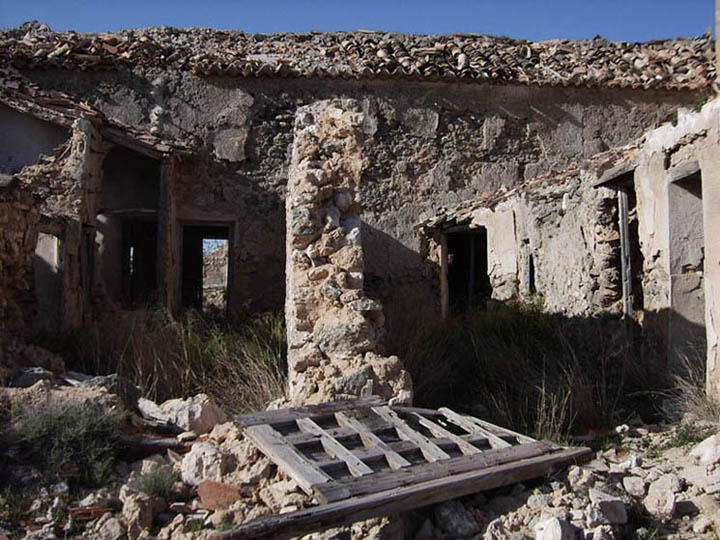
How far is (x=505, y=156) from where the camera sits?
11062 mm

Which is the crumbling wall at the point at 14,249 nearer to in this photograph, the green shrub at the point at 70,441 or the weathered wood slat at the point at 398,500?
the green shrub at the point at 70,441

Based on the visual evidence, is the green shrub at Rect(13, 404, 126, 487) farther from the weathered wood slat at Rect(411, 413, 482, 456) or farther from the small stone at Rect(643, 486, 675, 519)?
the small stone at Rect(643, 486, 675, 519)

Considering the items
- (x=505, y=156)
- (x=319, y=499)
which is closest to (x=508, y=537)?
(x=319, y=499)

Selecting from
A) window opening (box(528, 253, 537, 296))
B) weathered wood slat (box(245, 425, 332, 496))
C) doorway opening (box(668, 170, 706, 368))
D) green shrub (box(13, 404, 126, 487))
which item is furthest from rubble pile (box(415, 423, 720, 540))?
window opening (box(528, 253, 537, 296))

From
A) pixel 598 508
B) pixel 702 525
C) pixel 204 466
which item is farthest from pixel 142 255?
pixel 702 525

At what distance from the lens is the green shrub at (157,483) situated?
3861mm

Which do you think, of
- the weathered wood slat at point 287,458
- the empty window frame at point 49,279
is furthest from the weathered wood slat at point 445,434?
the empty window frame at point 49,279

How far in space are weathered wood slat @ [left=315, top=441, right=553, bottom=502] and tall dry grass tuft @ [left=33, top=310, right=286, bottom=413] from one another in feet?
6.65

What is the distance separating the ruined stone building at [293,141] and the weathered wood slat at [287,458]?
4510mm

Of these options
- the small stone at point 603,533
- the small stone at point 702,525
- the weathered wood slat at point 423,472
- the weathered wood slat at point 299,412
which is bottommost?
the small stone at point 702,525

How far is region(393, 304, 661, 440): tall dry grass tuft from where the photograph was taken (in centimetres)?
571

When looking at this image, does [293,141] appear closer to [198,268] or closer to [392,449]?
[392,449]

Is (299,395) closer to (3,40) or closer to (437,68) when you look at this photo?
(437,68)

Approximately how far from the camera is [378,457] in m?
4.04
